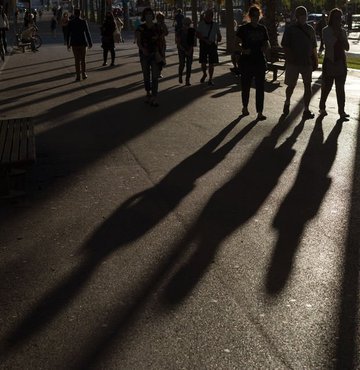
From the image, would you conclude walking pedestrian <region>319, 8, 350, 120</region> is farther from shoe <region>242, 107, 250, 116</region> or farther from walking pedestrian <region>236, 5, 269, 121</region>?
shoe <region>242, 107, 250, 116</region>

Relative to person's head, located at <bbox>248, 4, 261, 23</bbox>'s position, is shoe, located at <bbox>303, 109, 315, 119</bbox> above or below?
below

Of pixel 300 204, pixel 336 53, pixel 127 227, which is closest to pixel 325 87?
pixel 336 53

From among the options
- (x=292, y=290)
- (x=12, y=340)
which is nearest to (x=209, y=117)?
(x=292, y=290)

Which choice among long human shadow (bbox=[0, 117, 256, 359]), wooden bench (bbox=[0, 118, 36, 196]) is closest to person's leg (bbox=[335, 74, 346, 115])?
long human shadow (bbox=[0, 117, 256, 359])

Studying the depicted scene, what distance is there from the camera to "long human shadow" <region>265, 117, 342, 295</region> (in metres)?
5.54

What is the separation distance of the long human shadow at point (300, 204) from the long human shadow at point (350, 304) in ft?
1.29

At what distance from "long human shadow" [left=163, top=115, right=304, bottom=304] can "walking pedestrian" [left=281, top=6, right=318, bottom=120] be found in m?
2.44

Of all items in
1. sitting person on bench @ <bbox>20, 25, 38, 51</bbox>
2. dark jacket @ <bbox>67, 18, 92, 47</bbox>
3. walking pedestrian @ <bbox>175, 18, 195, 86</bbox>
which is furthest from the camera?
sitting person on bench @ <bbox>20, 25, 38, 51</bbox>

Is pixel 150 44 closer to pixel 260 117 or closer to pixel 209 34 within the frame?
pixel 260 117

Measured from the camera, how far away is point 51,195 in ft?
26.1

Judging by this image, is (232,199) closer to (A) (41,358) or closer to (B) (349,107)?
(A) (41,358)

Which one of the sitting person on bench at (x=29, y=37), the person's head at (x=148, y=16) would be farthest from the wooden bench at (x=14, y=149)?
the sitting person on bench at (x=29, y=37)

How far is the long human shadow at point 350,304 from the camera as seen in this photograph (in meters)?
4.12

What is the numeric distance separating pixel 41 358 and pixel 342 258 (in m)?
2.55
